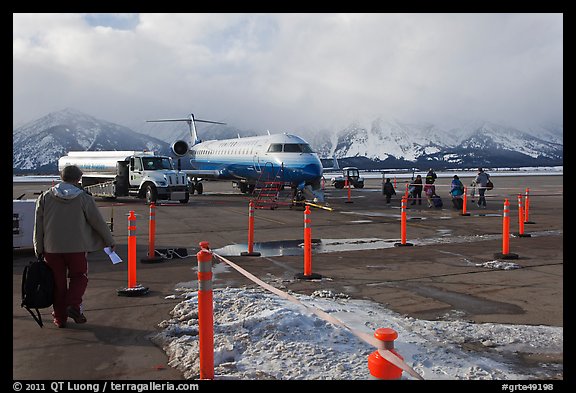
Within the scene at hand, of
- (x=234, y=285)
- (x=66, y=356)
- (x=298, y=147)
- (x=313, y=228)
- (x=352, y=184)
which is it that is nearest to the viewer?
(x=66, y=356)

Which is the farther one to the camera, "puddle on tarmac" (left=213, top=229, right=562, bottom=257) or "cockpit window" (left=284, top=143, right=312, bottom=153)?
"cockpit window" (left=284, top=143, right=312, bottom=153)

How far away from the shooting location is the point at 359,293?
23.4 feet

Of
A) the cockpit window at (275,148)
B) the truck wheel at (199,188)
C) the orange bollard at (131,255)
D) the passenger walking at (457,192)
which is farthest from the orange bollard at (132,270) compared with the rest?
the truck wheel at (199,188)

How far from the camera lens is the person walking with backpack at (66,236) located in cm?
568

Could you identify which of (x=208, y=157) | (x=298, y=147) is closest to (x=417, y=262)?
(x=298, y=147)

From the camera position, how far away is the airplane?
900 inches

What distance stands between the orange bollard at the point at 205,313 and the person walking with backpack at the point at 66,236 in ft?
7.87

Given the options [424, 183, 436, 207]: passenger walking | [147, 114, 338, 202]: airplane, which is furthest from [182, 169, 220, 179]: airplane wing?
[424, 183, 436, 207]: passenger walking

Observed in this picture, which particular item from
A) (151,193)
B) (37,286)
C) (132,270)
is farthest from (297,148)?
(37,286)

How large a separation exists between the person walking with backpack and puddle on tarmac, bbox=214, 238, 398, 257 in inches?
189

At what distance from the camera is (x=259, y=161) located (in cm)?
2553

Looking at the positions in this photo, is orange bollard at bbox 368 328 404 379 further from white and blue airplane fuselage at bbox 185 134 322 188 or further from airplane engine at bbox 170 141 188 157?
airplane engine at bbox 170 141 188 157
